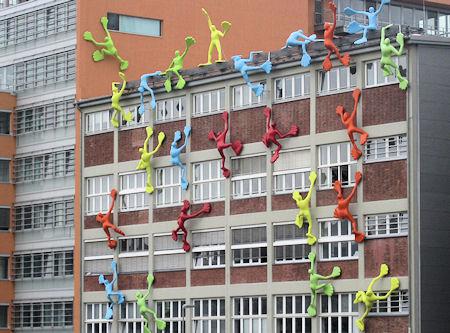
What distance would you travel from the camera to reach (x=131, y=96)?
263 feet

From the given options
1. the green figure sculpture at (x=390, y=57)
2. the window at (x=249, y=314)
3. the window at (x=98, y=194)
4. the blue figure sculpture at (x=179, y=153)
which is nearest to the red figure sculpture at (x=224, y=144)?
the blue figure sculpture at (x=179, y=153)

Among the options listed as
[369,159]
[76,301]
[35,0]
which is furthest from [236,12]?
[369,159]

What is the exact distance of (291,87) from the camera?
7131cm

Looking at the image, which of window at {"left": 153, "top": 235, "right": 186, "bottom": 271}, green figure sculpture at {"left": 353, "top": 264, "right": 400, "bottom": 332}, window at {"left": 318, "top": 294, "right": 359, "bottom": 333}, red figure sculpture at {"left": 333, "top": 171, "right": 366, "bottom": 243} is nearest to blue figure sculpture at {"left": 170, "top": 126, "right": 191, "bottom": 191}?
window at {"left": 153, "top": 235, "right": 186, "bottom": 271}

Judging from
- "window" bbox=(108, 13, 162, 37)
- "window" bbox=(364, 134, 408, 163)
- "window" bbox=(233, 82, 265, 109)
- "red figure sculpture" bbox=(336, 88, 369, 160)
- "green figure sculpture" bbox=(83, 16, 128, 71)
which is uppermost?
"window" bbox=(108, 13, 162, 37)

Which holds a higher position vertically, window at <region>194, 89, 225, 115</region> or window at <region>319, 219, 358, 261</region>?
window at <region>194, 89, 225, 115</region>

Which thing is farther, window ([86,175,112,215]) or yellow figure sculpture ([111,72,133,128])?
window ([86,175,112,215])

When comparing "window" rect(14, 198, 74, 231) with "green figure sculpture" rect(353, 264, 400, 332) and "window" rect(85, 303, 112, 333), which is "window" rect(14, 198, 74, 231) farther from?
"green figure sculpture" rect(353, 264, 400, 332)

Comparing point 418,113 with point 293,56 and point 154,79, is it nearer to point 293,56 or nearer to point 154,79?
point 293,56

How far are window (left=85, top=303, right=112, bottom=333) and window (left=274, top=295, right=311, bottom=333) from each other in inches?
459

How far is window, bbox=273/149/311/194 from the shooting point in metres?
70.1

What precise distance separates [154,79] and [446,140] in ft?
58.8

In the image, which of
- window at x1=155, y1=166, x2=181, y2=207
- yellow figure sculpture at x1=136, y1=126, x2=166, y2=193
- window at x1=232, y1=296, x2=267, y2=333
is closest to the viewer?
window at x1=232, y1=296, x2=267, y2=333

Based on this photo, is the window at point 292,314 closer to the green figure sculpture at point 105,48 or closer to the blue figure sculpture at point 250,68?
the blue figure sculpture at point 250,68
